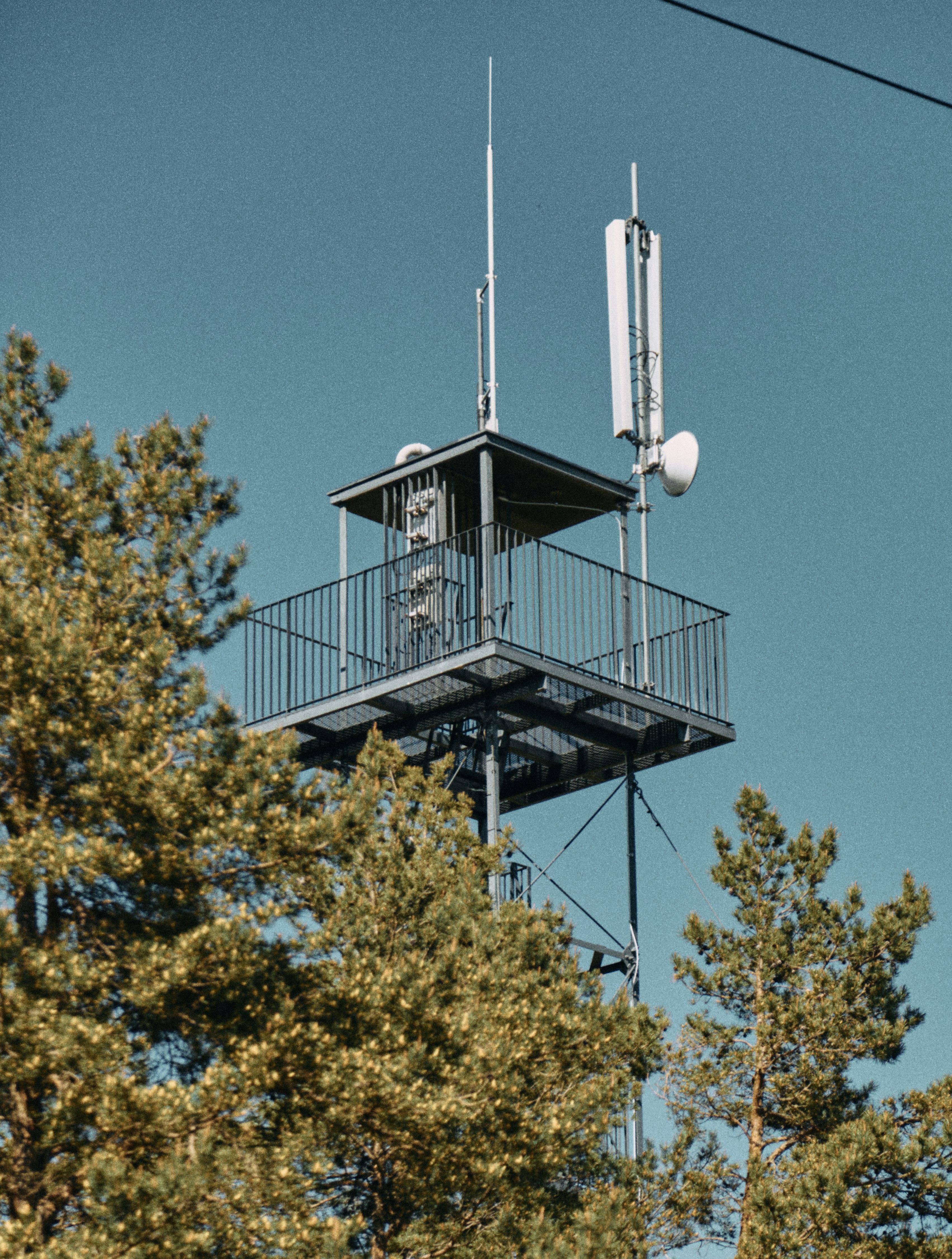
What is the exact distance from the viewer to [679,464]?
2722 cm

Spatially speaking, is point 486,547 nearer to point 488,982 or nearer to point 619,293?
point 619,293

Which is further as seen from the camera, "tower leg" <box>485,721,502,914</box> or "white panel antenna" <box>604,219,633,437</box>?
"white panel antenna" <box>604,219,633,437</box>

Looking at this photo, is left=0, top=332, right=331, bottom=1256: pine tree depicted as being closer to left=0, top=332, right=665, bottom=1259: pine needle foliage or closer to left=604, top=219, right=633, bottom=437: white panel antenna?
left=0, top=332, right=665, bottom=1259: pine needle foliage

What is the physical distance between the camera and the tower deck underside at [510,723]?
24.7 m

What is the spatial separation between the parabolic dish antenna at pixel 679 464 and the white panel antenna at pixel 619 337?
0.62m

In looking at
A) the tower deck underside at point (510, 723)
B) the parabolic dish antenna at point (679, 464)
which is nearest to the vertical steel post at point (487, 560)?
the tower deck underside at point (510, 723)

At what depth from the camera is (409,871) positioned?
1986 cm

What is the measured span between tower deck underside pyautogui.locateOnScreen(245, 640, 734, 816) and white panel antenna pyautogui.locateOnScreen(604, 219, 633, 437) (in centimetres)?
383

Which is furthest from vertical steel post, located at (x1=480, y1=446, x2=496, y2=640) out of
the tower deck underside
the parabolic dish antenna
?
the parabolic dish antenna

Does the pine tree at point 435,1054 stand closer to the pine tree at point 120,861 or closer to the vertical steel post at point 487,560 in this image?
the pine tree at point 120,861

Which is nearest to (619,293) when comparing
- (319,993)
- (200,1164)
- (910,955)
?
(910,955)

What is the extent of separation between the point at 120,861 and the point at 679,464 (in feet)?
39.4

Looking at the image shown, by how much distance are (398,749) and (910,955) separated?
21.1 feet

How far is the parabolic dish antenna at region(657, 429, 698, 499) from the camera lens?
27156 mm
